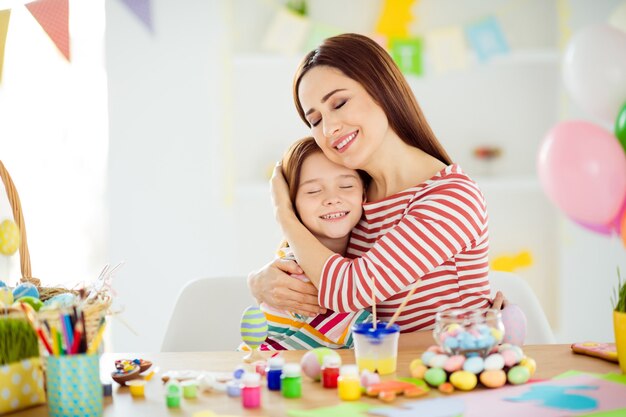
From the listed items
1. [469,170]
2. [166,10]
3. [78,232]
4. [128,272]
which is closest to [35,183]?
[78,232]

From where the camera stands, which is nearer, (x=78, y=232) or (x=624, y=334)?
(x=624, y=334)

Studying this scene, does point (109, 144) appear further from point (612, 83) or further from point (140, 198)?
point (612, 83)

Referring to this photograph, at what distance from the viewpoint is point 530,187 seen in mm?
3836

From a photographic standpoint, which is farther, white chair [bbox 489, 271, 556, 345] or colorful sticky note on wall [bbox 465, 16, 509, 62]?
colorful sticky note on wall [bbox 465, 16, 509, 62]

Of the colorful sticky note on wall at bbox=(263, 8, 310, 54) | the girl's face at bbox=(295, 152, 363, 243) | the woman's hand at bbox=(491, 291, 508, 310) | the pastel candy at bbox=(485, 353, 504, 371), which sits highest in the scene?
the colorful sticky note on wall at bbox=(263, 8, 310, 54)

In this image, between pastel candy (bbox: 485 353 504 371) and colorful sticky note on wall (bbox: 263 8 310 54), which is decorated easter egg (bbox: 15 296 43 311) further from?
colorful sticky note on wall (bbox: 263 8 310 54)

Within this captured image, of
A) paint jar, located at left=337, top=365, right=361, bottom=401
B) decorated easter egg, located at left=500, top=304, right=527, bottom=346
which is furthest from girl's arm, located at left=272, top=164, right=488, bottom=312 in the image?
paint jar, located at left=337, top=365, right=361, bottom=401

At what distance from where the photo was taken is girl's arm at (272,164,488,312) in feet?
5.68

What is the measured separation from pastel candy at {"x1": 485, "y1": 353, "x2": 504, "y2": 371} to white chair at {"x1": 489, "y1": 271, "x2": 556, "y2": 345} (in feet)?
2.07

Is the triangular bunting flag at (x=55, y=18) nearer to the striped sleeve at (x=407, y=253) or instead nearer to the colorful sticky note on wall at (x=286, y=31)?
the colorful sticky note on wall at (x=286, y=31)

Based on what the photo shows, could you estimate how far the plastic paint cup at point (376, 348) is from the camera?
1.43 m

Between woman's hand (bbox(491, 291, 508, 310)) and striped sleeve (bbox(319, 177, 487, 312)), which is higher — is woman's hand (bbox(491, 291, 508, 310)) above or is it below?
below

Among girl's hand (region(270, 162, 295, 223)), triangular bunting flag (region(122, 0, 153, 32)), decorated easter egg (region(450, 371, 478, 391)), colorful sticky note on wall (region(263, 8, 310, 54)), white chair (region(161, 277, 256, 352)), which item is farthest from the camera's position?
colorful sticky note on wall (region(263, 8, 310, 54))

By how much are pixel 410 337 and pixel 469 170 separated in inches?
94.8
